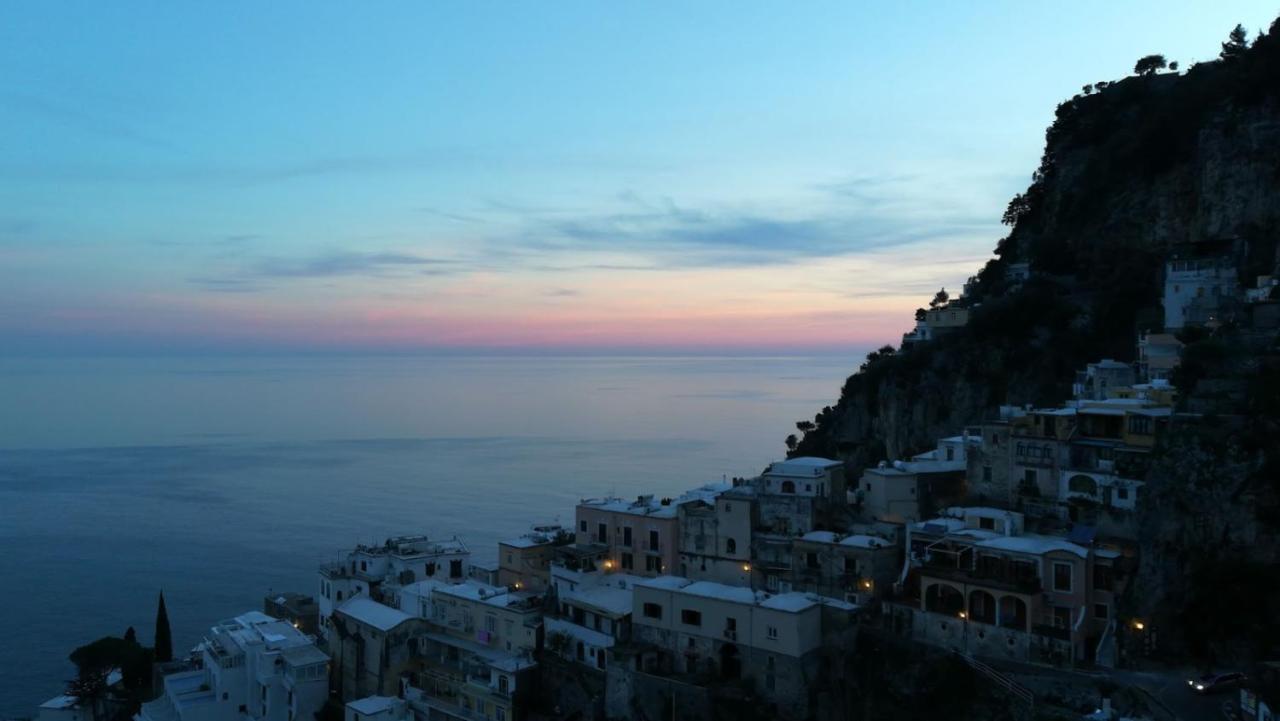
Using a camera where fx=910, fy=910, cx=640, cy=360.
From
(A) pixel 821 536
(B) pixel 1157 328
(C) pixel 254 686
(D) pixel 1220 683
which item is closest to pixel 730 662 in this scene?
(A) pixel 821 536

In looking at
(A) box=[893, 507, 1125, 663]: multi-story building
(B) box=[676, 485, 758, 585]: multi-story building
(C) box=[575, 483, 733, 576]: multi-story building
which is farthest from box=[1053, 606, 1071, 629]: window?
(C) box=[575, 483, 733, 576]: multi-story building

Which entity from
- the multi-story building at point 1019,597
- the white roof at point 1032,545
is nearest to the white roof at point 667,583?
the multi-story building at point 1019,597

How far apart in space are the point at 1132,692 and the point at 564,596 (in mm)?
18643

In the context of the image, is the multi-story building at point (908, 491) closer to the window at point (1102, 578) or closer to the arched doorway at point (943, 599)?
the arched doorway at point (943, 599)

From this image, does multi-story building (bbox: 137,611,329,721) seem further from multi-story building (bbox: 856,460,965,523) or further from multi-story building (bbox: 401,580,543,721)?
multi-story building (bbox: 856,460,965,523)

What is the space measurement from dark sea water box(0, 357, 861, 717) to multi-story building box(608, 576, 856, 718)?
2958 cm

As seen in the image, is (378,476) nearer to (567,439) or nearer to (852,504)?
(567,439)

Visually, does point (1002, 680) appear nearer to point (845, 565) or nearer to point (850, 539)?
point (845, 565)

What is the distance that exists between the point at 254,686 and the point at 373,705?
5.40 meters

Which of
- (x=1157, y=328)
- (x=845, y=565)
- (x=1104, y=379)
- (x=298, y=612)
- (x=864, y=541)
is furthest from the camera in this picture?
(x=1157, y=328)

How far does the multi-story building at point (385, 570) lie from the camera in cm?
3909

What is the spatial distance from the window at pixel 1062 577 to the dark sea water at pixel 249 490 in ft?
138

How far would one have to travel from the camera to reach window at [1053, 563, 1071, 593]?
993 inches

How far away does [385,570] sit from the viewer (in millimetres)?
40281
